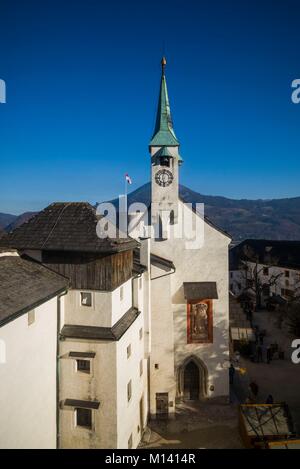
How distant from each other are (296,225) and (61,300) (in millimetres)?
180215

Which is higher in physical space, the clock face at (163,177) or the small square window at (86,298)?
the clock face at (163,177)

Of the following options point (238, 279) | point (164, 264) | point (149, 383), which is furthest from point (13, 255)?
point (238, 279)

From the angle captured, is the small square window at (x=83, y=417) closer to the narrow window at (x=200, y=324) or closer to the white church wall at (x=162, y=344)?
the white church wall at (x=162, y=344)

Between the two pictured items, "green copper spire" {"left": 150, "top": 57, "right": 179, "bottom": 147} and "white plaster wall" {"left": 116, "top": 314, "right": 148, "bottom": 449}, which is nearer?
"white plaster wall" {"left": 116, "top": 314, "right": 148, "bottom": 449}

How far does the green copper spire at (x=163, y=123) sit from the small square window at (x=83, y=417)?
58.4 ft

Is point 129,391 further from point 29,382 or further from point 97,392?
point 29,382

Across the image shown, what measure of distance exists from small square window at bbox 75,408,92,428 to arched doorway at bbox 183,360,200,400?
1033 centimetres

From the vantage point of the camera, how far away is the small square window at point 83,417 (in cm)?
1479

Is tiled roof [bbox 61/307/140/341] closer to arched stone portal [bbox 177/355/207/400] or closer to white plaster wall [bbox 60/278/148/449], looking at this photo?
white plaster wall [bbox 60/278/148/449]

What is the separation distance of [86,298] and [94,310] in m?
0.71

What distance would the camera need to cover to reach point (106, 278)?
14617 millimetres

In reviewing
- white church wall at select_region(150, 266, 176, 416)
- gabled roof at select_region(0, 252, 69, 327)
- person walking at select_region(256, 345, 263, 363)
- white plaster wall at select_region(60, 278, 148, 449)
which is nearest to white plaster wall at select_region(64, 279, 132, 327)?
white plaster wall at select_region(60, 278, 148, 449)

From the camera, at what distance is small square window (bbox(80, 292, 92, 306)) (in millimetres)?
15118

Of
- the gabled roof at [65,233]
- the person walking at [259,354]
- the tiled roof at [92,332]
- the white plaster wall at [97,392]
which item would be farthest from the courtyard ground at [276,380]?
the gabled roof at [65,233]
